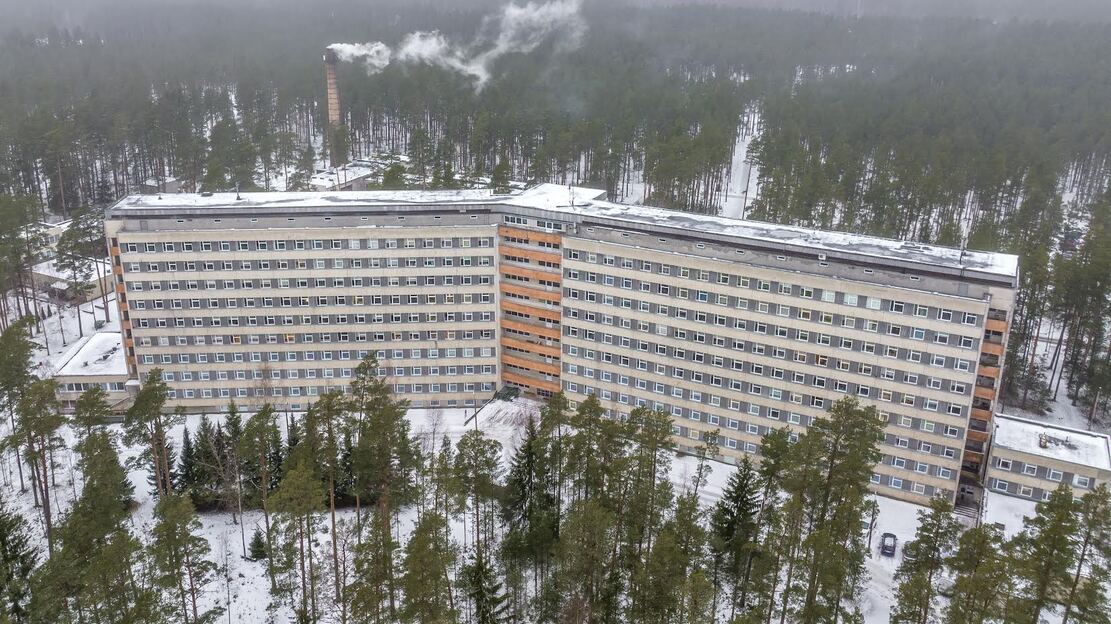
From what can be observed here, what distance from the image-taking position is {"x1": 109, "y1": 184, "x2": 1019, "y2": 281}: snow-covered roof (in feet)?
207

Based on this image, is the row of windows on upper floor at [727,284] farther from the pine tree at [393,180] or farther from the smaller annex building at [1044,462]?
the pine tree at [393,180]

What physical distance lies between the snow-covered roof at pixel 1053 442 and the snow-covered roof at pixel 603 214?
12.5 meters

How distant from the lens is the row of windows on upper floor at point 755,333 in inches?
2411

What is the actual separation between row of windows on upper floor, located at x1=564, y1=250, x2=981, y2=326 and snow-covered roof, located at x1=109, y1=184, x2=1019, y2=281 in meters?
2.99

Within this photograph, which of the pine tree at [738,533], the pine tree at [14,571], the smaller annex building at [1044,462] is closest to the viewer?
the pine tree at [14,571]

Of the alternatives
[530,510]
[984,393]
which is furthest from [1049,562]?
[530,510]

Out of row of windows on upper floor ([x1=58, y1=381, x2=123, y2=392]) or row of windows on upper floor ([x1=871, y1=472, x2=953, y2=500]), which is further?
row of windows on upper floor ([x1=58, y1=381, x2=123, y2=392])

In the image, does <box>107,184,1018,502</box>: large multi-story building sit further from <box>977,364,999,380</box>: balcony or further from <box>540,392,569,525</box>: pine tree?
<box>540,392,569,525</box>: pine tree

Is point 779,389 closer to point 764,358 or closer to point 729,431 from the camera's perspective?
point 764,358

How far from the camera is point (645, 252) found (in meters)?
68.9

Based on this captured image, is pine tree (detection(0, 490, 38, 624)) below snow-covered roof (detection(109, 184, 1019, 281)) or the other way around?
below

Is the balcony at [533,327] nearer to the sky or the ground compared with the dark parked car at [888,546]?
nearer to the sky

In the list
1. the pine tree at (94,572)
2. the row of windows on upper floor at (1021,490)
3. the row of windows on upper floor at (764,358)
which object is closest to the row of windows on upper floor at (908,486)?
the row of windows on upper floor at (1021,490)

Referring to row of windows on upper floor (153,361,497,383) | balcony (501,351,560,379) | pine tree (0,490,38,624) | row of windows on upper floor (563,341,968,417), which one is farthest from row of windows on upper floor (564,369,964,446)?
pine tree (0,490,38,624)
